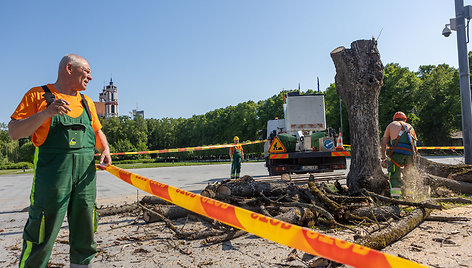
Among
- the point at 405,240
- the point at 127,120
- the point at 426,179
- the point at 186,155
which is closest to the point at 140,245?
the point at 405,240

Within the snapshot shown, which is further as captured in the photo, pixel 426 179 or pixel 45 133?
pixel 426 179

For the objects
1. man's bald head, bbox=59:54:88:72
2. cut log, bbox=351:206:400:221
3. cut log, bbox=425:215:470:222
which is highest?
man's bald head, bbox=59:54:88:72

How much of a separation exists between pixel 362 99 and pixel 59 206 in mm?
6308

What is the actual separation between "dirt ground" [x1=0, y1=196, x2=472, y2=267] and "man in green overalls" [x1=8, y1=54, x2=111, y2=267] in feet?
3.84

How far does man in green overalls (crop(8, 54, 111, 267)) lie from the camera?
2432mm

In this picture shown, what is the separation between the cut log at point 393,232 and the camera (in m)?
3.37

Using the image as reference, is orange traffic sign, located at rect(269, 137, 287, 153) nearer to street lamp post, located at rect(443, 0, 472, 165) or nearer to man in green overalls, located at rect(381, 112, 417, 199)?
man in green overalls, located at rect(381, 112, 417, 199)

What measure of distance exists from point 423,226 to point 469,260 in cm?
142

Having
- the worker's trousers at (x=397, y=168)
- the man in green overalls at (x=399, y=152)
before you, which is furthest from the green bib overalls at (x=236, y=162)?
the worker's trousers at (x=397, y=168)

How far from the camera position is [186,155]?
4722cm

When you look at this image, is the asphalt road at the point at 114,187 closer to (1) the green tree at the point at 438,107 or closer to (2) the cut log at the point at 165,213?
(2) the cut log at the point at 165,213

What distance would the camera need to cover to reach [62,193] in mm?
2502

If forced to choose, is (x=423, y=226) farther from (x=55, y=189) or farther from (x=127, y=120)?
(x=127, y=120)

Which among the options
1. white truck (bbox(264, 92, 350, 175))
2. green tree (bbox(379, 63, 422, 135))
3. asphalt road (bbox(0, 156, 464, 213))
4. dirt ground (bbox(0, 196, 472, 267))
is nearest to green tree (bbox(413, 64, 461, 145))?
green tree (bbox(379, 63, 422, 135))
